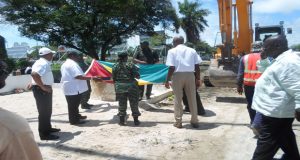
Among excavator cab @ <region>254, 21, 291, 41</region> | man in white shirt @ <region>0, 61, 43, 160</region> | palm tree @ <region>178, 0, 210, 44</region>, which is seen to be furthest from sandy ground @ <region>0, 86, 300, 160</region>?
palm tree @ <region>178, 0, 210, 44</region>

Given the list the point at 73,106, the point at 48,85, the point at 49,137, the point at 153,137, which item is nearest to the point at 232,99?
the point at 153,137

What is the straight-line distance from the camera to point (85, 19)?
87.0 feet

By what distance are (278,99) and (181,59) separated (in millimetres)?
3654

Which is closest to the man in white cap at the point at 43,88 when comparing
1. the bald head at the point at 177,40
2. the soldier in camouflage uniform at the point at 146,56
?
the bald head at the point at 177,40

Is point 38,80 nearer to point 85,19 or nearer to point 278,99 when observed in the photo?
point 278,99

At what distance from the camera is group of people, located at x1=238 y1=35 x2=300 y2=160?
391 centimetres

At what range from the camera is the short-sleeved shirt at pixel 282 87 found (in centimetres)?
388

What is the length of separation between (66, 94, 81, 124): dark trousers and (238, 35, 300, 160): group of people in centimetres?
461

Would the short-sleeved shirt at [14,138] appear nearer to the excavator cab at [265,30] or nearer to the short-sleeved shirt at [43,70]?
the short-sleeved shirt at [43,70]

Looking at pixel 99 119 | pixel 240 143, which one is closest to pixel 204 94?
pixel 99 119

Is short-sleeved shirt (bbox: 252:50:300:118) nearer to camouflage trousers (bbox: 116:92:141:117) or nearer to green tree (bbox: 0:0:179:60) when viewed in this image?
camouflage trousers (bbox: 116:92:141:117)

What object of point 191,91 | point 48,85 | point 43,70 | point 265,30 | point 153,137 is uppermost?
point 265,30

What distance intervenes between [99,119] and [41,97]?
2310 mm

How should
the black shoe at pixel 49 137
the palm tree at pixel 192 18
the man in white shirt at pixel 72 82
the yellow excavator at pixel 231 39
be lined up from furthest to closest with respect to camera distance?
the palm tree at pixel 192 18 < the yellow excavator at pixel 231 39 < the man in white shirt at pixel 72 82 < the black shoe at pixel 49 137
